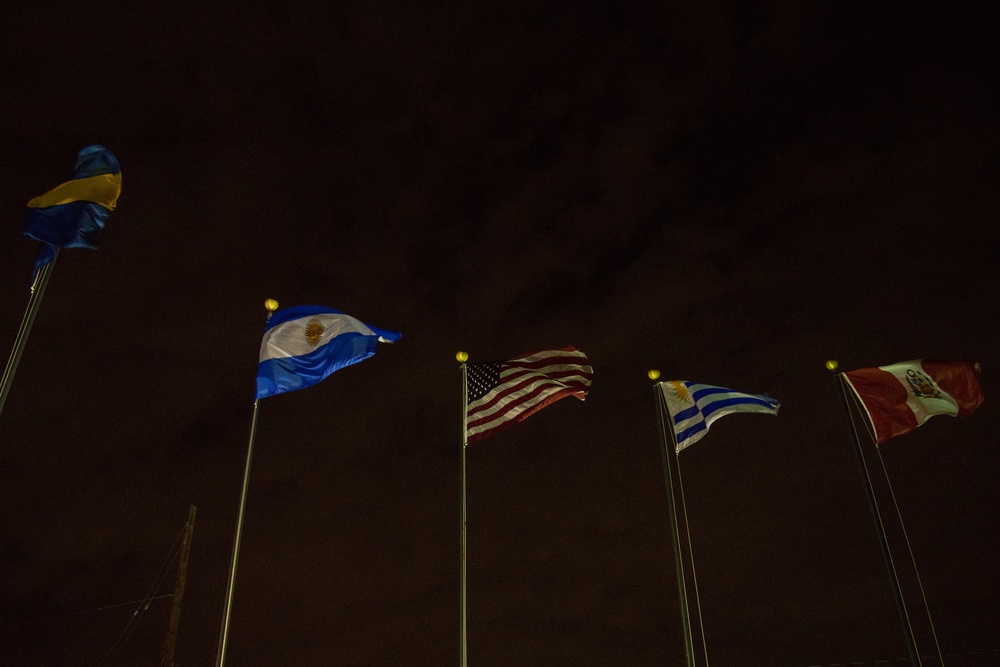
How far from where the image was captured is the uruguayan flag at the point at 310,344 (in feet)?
57.5

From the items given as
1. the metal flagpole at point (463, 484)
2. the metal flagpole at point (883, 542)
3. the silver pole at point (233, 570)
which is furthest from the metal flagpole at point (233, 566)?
the metal flagpole at point (883, 542)

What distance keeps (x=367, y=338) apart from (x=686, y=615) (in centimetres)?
925

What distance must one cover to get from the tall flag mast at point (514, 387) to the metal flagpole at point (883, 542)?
22.9 ft

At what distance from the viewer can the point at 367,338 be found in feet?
59.5

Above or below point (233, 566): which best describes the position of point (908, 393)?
above

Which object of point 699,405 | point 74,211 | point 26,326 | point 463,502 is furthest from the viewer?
point 699,405

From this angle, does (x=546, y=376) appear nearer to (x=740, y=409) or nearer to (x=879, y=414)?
(x=740, y=409)

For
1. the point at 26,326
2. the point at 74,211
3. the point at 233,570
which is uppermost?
the point at 74,211

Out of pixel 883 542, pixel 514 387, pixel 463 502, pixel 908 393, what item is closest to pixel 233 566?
pixel 463 502

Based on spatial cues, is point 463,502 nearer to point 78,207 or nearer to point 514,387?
point 514,387

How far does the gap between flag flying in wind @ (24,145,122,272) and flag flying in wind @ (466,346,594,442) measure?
8.43 meters

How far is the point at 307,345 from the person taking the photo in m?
17.8

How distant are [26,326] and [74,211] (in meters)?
2.53

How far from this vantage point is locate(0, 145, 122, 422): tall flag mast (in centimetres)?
1450
